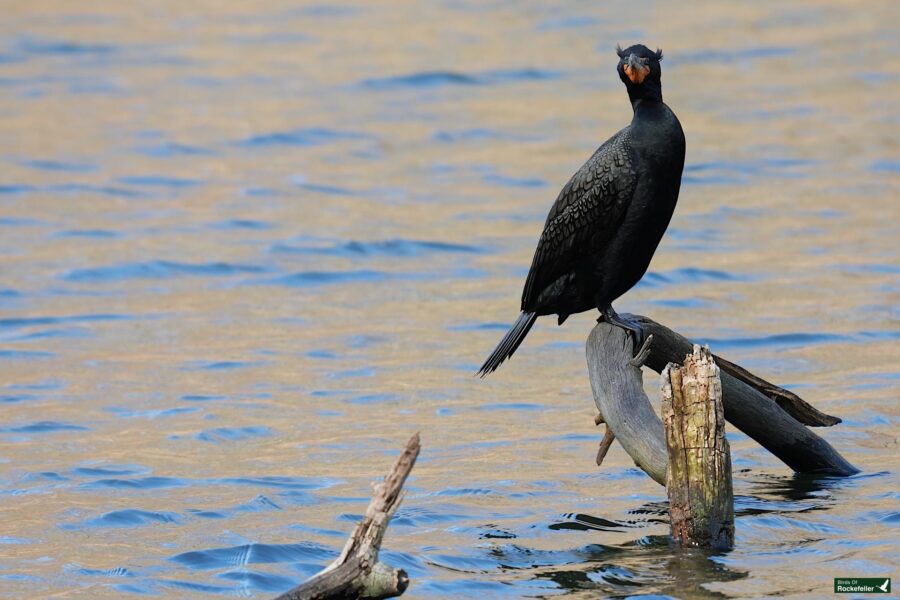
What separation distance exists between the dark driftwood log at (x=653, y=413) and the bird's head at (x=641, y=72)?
0.95 meters

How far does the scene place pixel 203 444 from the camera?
905cm

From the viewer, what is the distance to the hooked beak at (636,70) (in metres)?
6.62

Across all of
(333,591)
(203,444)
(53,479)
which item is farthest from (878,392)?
(333,591)

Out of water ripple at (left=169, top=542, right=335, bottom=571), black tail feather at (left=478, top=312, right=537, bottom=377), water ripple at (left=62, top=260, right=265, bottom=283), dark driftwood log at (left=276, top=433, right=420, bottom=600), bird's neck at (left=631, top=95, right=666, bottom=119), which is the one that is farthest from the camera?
water ripple at (left=62, top=260, right=265, bottom=283)

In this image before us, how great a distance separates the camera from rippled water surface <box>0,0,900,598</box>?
7.20 metres

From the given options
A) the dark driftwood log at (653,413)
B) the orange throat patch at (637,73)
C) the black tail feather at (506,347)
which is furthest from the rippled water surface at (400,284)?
the orange throat patch at (637,73)

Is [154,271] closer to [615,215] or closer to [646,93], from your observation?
[615,215]

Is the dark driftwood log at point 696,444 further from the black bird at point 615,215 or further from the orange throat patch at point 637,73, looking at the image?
the orange throat patch at point 637,73

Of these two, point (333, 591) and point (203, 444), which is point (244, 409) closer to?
point (203, 444)

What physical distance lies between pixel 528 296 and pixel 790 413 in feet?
4.16

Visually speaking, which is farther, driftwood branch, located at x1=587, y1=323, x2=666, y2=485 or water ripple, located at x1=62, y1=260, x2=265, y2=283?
water ripple, located at x1=62, y1=260, x2=265, y2=283

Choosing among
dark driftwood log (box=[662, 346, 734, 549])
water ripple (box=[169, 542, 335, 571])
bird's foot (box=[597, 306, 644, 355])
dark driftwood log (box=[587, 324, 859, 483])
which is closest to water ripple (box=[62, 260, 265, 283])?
water ripple (box=[169, 542, 335, 571])

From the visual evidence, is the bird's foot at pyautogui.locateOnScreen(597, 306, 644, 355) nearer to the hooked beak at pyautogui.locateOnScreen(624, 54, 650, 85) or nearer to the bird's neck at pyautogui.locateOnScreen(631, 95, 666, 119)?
the bird's neck at pyautogui.locateOnScreen(631, 95, 666, 119)

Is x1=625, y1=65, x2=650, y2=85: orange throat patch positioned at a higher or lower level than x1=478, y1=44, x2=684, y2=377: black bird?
higher
